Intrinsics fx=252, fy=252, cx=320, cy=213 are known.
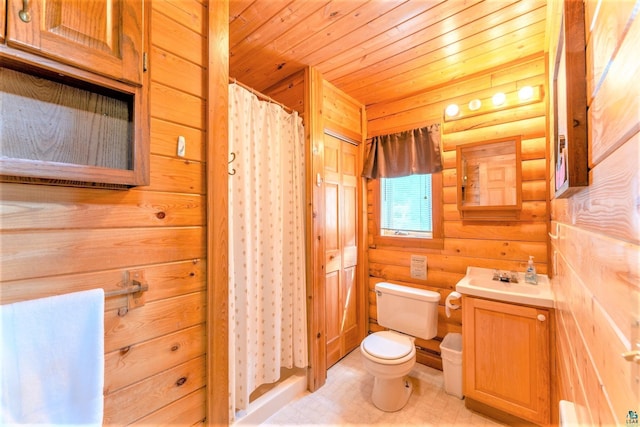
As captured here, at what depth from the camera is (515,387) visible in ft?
5.13

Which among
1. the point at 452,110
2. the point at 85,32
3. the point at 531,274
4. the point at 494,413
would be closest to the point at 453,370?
the point at 494,413

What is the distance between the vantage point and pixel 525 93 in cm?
187

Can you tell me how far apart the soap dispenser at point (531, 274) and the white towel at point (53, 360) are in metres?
2.37

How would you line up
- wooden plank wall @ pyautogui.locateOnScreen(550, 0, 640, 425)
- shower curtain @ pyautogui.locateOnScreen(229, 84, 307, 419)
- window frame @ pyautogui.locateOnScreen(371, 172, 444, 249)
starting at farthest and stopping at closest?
window frame @ pyautogui.locateOnScreen(371, 172, 444, 249) < shower curtain @ pyautogui.locateOnScreen(229, 84, 307, 419) < wooden plank wall @ pyautogui.locateOnScreen(550, 0, 640, 425)

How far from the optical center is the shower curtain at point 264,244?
1584mm

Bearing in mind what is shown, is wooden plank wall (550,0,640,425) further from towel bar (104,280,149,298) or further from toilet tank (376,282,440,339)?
toilet tank (376,282,440,339)

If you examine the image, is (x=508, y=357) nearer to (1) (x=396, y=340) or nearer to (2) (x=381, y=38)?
(1) (x=396, y=340)

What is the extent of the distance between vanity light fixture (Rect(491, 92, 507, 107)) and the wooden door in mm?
1222

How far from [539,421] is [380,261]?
4.88ft

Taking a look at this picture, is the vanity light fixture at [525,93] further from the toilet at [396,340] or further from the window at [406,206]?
the toilet at [396,340]

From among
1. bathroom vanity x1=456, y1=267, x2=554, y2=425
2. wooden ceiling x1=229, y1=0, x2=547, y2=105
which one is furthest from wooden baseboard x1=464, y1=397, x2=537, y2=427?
wooden ceiling x1=229, y1=0, x2=547, y2=105

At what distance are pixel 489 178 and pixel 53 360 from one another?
2.62 m

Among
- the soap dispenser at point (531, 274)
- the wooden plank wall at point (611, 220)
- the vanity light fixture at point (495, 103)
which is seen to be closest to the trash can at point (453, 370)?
the soap dispenser at point (531, 274)

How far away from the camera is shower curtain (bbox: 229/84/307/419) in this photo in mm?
1584
